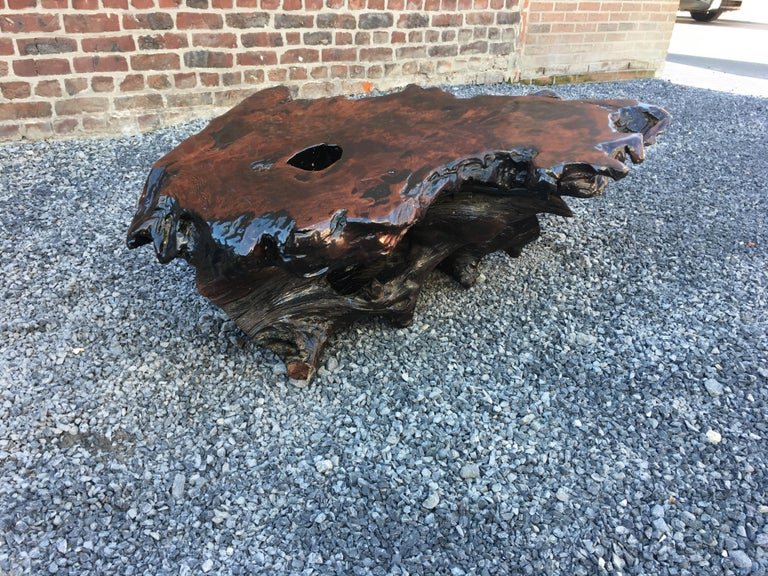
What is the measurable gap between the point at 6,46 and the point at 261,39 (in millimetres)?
1682

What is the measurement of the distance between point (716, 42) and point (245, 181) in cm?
1154

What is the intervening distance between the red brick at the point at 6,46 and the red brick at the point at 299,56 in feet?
5.98

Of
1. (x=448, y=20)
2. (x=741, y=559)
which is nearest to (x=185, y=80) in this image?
(x=448, y=20)

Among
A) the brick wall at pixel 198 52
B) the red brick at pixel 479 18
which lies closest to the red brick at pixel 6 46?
the brick wall at pixel 198 52

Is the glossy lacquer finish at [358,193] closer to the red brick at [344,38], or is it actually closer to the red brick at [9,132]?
the red brick at [9,132]

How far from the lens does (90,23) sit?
3.65m

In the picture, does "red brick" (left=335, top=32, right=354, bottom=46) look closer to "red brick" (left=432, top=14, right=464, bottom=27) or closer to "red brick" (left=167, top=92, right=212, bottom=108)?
"red brick" (left=432, top=14, right=464, bottom=27)


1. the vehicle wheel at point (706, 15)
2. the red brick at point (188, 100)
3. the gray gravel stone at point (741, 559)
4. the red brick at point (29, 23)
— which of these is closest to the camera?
the gray gravel stone at point (741, 559)

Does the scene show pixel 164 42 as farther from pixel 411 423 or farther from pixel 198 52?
pixel 411 423

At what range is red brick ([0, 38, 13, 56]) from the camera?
137 inches

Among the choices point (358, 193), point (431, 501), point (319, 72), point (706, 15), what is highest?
point (358, 193)

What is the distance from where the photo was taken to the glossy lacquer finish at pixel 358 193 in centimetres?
160

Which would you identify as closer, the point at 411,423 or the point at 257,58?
the point at 411,423

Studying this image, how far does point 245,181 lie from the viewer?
1814 mm
